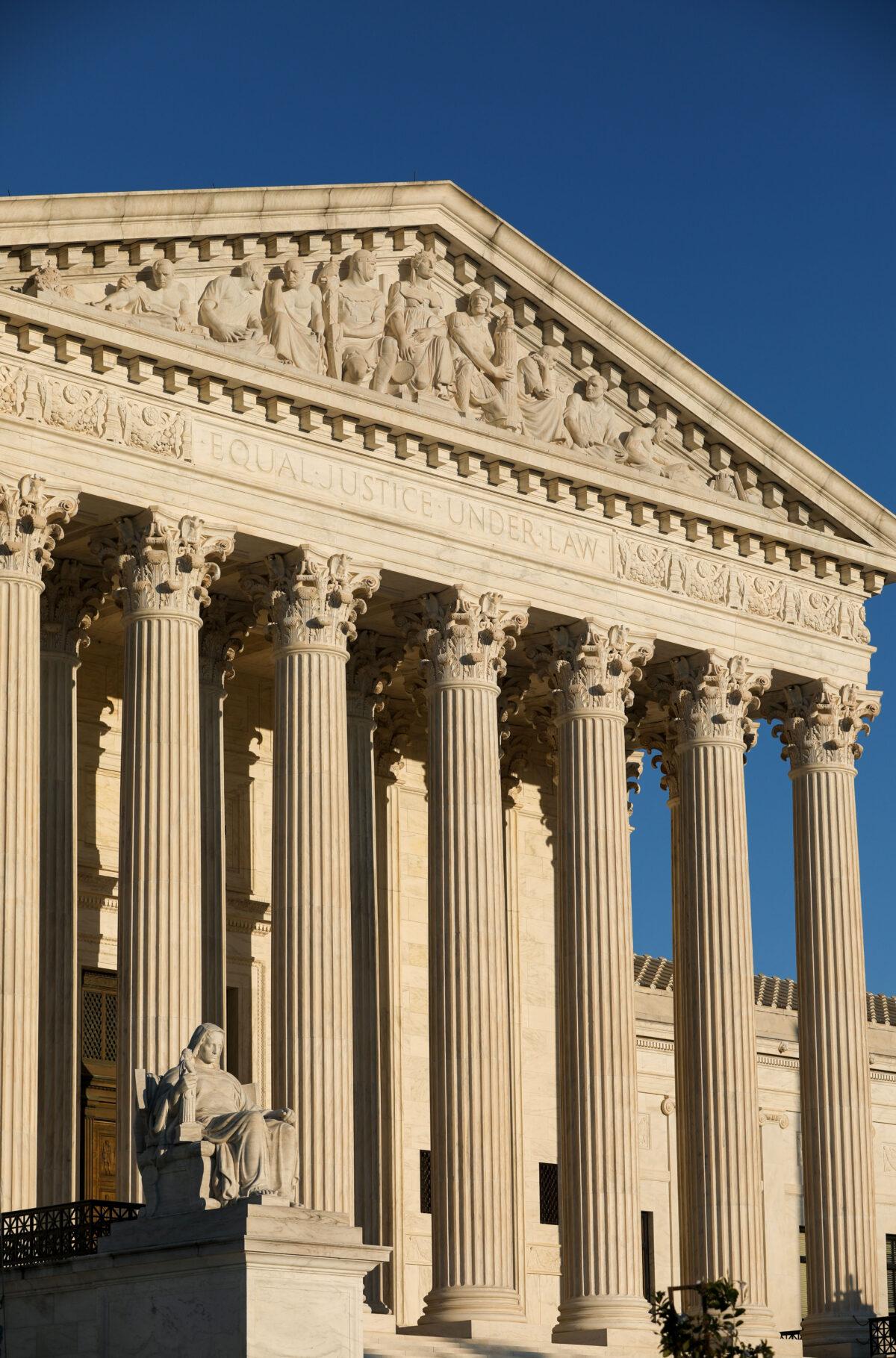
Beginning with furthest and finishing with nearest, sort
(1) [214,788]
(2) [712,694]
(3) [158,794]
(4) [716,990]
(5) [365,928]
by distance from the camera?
(2) [712,694]
(5) [365,928]
(4) [716,990]
(1) [214,788]
(3) [158,794]

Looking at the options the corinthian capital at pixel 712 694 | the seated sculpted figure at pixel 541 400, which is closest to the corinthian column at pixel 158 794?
the seated sculpted figure at pixel 541 400

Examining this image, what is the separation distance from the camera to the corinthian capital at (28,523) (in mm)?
A: 42094

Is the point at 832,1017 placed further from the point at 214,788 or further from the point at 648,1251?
the point at 214,788

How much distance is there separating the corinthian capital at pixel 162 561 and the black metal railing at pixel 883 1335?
18.5 metres

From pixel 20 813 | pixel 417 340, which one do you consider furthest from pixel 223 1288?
pixel 417 340

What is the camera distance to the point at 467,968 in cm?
4638

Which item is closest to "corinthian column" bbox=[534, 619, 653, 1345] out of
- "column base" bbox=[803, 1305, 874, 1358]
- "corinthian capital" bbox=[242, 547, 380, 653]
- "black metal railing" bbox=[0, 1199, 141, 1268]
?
"column base" bbox=[803, 1305, 874, 1358]

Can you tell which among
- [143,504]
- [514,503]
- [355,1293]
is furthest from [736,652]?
[355,1293]

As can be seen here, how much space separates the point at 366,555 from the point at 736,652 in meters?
9.11

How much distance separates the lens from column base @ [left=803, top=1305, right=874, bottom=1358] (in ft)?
162

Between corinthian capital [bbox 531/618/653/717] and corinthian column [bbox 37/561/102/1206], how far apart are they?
8.74 metres

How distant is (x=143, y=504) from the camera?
143ft

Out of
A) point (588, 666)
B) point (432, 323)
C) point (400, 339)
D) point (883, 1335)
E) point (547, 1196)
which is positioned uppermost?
point (432, 323)

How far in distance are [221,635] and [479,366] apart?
6.93 meters
